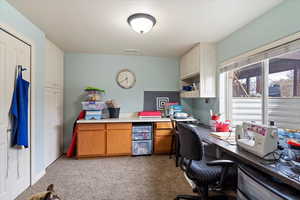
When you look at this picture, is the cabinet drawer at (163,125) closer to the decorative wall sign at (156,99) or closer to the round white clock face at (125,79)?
the decorative wall sign at (156,99)

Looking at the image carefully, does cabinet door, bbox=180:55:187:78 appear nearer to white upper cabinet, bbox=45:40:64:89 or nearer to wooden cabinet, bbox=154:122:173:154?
wooden cabinet, bbox=154:122:173:154

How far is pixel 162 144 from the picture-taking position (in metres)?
3.24

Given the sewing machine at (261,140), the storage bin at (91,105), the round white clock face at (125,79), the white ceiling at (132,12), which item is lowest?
the sewing machine at (261,140)

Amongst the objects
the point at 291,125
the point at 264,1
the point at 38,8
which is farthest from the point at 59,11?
the point at 291,125

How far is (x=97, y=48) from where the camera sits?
3.16 m

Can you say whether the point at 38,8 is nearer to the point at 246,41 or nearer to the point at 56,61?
the point at 56,61

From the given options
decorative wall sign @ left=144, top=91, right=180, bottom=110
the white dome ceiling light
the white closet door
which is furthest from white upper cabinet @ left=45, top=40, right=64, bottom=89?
decorative wall sign @ left=144, top=91, right=180, bottom=110

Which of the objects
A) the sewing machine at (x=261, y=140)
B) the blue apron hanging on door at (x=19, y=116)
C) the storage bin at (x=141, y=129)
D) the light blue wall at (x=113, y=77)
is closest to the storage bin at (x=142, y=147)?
the storage bin at (x=141, y=129)

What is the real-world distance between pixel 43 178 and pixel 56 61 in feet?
7.18

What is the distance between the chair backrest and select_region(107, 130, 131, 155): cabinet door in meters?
1.71

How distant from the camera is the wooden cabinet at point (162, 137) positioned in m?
3.21

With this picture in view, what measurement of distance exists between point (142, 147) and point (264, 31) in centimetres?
282

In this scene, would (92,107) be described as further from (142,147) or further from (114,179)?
(114,179)

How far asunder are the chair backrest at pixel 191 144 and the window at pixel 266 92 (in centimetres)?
111
